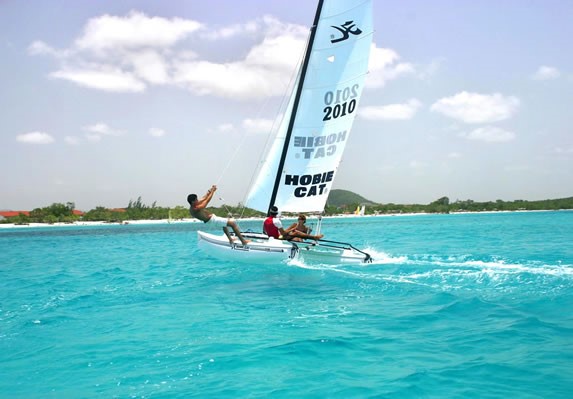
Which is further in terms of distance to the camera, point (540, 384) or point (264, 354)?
point (264, 354)

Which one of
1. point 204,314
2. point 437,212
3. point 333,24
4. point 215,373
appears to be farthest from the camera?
point 437,212

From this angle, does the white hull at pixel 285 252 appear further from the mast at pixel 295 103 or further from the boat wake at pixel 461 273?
the mast at pixel 295 103

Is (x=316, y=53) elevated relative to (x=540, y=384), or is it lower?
elevated

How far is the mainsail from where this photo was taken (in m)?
18.5

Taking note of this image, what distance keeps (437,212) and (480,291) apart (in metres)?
191

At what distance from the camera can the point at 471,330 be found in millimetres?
8680

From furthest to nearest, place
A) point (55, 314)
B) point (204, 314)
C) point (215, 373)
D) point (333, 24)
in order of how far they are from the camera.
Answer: point (333, 24) < point (55, 314) < point (204, 314) < point (215, 373)

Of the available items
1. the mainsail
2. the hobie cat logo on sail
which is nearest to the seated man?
the mainsail

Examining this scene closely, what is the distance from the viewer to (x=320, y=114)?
18844mm

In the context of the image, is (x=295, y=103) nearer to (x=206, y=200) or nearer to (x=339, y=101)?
(x=339, y=101)

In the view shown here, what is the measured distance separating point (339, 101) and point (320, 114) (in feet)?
3.12

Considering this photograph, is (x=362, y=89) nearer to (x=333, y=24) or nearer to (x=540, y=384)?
(x=333, y=24)

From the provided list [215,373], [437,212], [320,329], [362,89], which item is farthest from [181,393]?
[437,212]

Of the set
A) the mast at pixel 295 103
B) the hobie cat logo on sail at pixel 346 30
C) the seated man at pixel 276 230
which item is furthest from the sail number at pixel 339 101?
the seated man at pixel 276 230
